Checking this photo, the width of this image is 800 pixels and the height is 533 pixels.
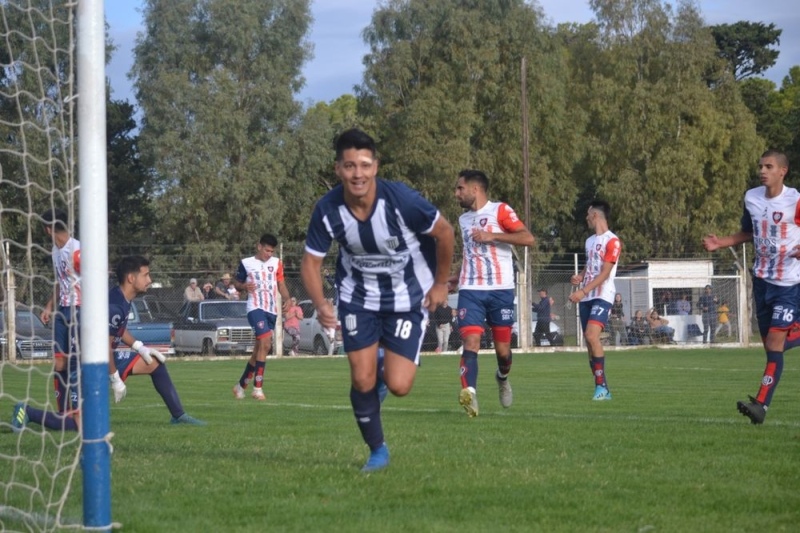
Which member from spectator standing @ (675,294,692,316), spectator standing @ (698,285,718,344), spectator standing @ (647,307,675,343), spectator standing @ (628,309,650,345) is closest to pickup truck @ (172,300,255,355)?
spectator standing @ (628,309,650,345)

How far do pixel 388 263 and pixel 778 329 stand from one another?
169 inches

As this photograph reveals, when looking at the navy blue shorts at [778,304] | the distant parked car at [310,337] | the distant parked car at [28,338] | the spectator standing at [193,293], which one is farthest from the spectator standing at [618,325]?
the navy blue shorts at [778,304]

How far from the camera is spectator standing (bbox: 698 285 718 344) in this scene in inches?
1458

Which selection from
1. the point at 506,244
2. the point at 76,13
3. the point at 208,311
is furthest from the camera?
the point at 208,311

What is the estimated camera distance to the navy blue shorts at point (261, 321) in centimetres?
1636

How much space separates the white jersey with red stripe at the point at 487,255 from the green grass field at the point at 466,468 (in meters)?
1.28

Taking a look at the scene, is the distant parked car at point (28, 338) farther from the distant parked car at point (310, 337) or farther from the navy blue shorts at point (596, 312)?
the distant parked car at point (310, 337)

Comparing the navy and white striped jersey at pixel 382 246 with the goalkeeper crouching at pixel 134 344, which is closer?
the navy and white striped jersey at pixel 382 246

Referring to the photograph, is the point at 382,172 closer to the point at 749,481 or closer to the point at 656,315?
the point at 656,315

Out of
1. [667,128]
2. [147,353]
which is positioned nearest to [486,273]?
[147,353]

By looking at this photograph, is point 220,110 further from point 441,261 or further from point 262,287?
point 441,261

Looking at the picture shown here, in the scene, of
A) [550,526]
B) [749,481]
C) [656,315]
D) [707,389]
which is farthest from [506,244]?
[656,315]

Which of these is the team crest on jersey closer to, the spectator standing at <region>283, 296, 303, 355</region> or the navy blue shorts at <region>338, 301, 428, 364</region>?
the navy blue shorts at <region>338, 301, 428, 364</region>

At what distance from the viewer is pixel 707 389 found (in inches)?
602
